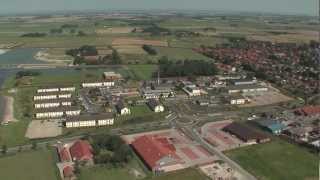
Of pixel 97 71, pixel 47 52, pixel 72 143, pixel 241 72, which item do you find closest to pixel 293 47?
pixel 241 72

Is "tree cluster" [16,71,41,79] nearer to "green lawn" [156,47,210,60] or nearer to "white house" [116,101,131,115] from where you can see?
"white house" [116,101,131,115]

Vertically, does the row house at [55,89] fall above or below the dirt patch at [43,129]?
above

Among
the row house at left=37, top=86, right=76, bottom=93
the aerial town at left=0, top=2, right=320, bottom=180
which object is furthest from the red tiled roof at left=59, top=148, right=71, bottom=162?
the row house at left=37, top=86, right=76, bottom=93

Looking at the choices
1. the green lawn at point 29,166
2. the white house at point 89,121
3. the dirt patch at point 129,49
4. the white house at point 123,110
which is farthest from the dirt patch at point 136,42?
the green lawn at point 29,166

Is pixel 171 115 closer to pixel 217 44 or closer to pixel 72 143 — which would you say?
pixel 72 143

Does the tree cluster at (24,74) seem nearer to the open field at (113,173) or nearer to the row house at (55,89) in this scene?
the row house at (55,89)

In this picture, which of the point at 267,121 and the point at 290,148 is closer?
the point at 290,148
